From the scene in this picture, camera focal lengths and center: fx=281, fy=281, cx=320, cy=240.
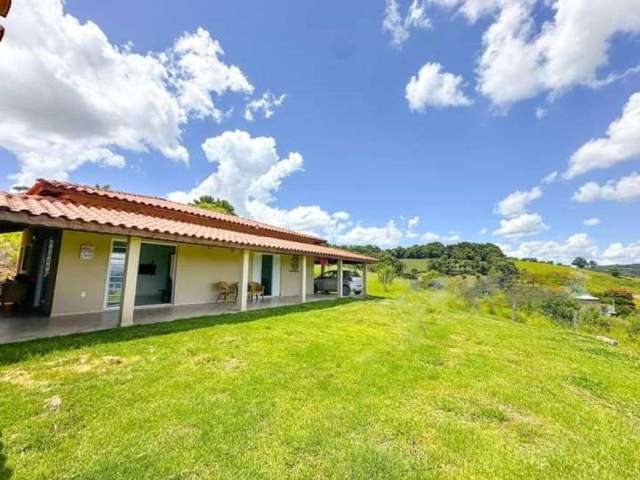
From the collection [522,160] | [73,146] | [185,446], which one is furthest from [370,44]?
[73,146]

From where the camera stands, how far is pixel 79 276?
8.16 metres

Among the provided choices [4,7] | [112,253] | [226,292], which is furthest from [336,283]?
[4,7]

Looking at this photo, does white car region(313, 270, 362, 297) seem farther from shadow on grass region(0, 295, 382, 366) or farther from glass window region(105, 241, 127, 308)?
glass window region(105, 241, 127, 308)

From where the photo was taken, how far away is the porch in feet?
19.6

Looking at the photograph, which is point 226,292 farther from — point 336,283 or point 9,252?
point 9,252

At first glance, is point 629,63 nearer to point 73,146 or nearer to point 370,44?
point 370,44

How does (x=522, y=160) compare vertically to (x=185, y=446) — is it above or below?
above

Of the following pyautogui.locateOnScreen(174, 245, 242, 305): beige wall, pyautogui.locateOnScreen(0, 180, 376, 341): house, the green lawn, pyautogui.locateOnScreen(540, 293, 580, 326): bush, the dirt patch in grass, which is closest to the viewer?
the green lawn

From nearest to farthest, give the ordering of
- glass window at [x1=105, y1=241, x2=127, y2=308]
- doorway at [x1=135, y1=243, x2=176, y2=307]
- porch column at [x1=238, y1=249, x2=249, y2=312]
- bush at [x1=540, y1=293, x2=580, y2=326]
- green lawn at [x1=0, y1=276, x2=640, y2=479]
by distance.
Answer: green lawn at [x1=0, y1=276, x2=640, y2=479], glass window at [x1=105, y1=241, x2=127, y2=308], porch column at [x1=238, y1=249, x2=249, y2=312], doorway at [x1=135, y1=243, x2=176, y2=307], bush at [x1=540, y1=293, x2=580, y2=326]

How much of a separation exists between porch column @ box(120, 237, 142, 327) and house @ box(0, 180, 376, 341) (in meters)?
0.02

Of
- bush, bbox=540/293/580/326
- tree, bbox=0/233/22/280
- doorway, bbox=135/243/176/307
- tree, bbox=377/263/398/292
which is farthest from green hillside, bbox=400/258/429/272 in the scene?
tree, bbox=0/233/22/280

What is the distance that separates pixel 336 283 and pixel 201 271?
8896mm

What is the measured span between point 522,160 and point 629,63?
8162 mm

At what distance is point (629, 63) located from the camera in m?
9.93
